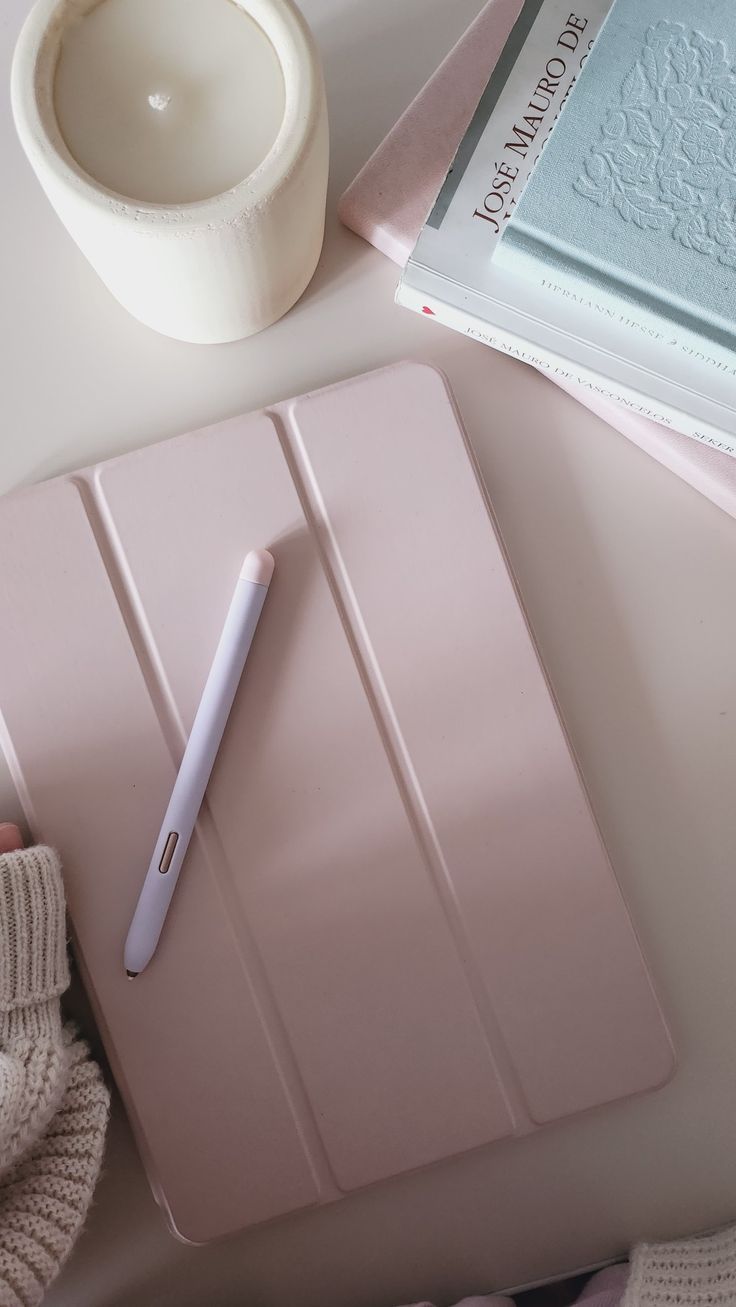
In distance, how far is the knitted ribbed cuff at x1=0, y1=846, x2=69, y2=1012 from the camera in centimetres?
41

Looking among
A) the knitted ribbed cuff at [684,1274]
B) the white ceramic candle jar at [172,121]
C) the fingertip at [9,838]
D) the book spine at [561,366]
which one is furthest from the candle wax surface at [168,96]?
the knitted ribbed cuff at [684,1274]

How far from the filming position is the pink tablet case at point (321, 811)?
43 cm

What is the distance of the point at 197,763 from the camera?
43 cm

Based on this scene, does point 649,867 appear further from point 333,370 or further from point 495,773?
point 333,370

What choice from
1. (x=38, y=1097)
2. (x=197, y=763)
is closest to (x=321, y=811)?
(x=197, y=763)

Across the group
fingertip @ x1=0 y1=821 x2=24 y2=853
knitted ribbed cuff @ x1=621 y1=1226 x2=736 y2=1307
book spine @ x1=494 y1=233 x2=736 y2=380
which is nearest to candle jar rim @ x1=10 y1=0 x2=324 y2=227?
book spine @ x1=494 y1=233 x2=736 y2=380

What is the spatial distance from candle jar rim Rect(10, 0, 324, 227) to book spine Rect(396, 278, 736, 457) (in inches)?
3.8

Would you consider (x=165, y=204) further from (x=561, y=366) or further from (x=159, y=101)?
(x=561, y=366)

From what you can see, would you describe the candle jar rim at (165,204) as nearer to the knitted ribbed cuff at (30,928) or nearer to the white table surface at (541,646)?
the white table surface at (541,646)

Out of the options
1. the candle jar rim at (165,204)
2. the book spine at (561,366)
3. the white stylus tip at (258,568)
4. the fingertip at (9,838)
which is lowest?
the fingertip at (9,838)

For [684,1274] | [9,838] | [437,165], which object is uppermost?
[437,165]

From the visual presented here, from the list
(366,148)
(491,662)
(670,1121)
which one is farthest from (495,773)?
(366,148)

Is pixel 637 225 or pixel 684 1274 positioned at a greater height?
pixel 637 225

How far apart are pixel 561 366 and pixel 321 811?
224mm
